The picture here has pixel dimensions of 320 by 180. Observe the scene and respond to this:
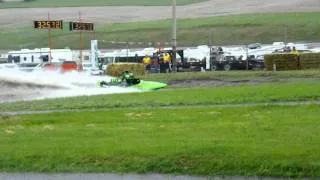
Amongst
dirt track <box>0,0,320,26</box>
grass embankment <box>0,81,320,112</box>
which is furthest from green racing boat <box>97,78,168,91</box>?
dirt track <box>0,0,320,26</box>

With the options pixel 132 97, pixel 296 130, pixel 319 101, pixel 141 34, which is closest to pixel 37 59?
pixel 141 34

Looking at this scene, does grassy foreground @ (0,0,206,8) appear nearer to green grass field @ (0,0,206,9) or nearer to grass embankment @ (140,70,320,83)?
green grass field @ (0,0,206,9)

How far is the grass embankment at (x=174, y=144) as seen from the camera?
41.5ft

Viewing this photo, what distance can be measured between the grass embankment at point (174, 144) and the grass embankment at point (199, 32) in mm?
55682

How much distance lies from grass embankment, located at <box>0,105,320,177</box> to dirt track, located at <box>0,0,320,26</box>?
2884 inches

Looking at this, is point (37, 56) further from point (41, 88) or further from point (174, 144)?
point (174, 144)

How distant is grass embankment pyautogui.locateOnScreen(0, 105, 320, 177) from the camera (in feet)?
41.5

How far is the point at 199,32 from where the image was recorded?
8269 cm

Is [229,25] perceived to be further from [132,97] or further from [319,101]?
[319,101]

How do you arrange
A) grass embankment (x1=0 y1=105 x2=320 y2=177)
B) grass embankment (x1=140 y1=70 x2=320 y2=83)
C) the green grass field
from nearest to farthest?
grass embankment (x1=0 y1=105 x2=320 y2=177) < grass embankment (x1=140 y1=70 x2=320 y2=83) < the green grass field

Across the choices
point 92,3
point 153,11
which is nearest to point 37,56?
point 153,11

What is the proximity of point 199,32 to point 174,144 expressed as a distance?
68.5m

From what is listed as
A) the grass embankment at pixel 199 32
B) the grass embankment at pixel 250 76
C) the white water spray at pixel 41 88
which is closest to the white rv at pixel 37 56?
the grass embankment at pixel 199 32

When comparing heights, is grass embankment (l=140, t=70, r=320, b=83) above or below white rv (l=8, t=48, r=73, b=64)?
below
